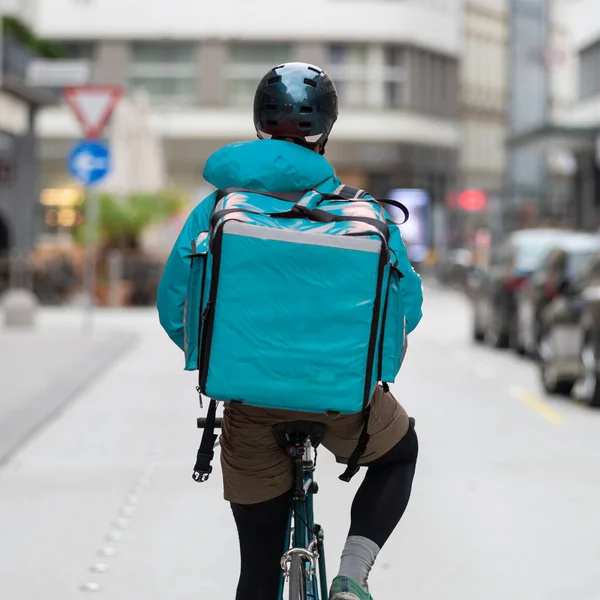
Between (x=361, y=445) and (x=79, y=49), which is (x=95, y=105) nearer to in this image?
(x=361, y=445)

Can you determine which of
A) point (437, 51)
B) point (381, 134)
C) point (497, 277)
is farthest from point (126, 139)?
point (437, 51)

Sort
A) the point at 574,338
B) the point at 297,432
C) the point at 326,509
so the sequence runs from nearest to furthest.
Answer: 1. the point at 297,432
2. the point at 326,509
3. the point at 574,338

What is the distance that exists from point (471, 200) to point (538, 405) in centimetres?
5300

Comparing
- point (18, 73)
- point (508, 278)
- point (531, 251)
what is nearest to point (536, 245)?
point (531, 251)

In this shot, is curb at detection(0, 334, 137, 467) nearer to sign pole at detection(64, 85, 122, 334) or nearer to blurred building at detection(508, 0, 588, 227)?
sign pole at detection(64, 85, 122, 334)

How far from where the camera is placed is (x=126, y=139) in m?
39.0

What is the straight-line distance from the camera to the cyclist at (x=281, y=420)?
4.33 metres

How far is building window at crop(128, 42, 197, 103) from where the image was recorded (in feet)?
207

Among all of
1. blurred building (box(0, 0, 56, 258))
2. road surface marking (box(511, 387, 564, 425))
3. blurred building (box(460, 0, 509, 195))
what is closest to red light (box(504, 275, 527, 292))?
road surface marking (box(511, 387, 564, 425))

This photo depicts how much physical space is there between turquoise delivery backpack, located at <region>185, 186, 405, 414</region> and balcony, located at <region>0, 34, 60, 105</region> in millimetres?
36830

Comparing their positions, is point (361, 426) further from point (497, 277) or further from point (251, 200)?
point (497, 277)

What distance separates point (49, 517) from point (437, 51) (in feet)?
198

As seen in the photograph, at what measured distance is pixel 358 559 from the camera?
4.53 m

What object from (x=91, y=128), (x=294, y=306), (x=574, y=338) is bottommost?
(x=574, y=338)
